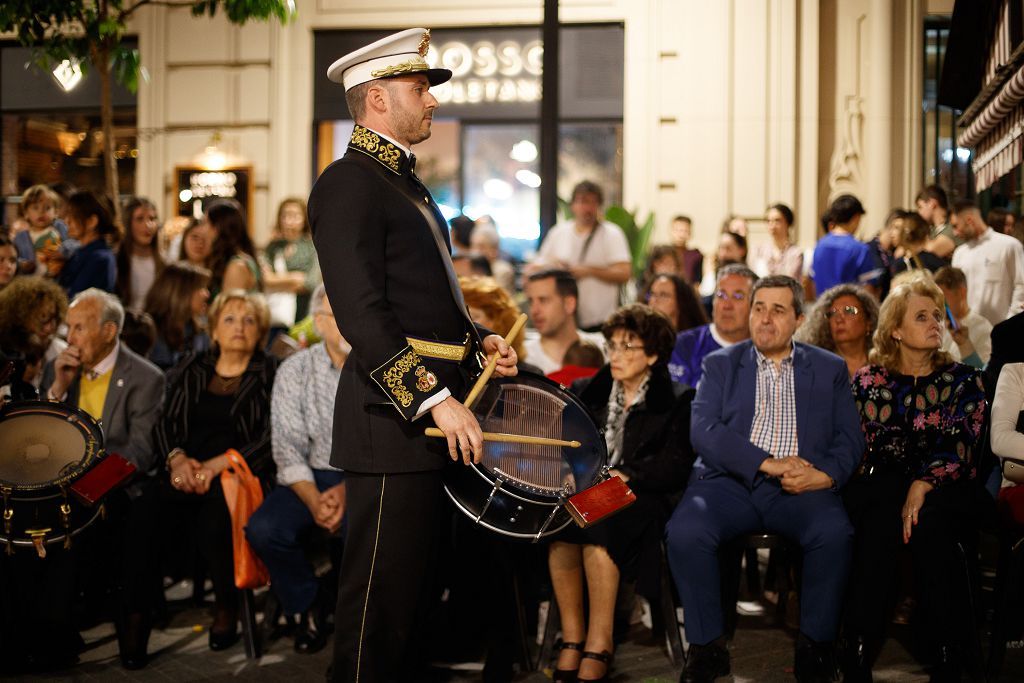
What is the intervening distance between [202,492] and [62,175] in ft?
19.6

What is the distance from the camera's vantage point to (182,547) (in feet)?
17.5

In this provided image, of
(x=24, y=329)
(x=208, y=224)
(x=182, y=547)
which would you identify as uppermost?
(x=208, y=224)

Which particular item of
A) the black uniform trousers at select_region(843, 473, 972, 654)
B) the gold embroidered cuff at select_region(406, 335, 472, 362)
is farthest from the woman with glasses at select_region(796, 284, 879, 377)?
the gold embroidered cuff at select_region(406, 335, 472, 362)

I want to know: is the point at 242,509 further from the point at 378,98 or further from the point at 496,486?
the point at 378,98

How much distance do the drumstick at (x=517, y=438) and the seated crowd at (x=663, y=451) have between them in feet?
4.19

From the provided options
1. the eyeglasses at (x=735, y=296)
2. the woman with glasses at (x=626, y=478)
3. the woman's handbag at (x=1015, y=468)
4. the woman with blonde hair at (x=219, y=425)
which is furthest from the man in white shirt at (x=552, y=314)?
the woman's handbag at (x=1015, y=468)

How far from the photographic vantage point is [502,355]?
314 cm

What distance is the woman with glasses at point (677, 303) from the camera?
6.49 meters

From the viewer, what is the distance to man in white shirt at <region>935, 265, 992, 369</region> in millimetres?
6156

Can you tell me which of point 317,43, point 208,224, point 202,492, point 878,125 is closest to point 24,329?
point 202,492

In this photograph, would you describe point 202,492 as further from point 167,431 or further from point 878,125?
point 878,125

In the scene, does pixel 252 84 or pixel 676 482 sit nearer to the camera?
pixel 676 482

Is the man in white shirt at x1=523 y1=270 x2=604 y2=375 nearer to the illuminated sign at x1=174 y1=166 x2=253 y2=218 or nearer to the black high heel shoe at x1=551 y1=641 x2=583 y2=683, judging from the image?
the black high heel shoe at x1=551 y1=641 x2=583 y2=683

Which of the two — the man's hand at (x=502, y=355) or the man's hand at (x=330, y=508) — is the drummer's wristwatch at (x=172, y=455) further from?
the man's hand at (x=502, y=355)
